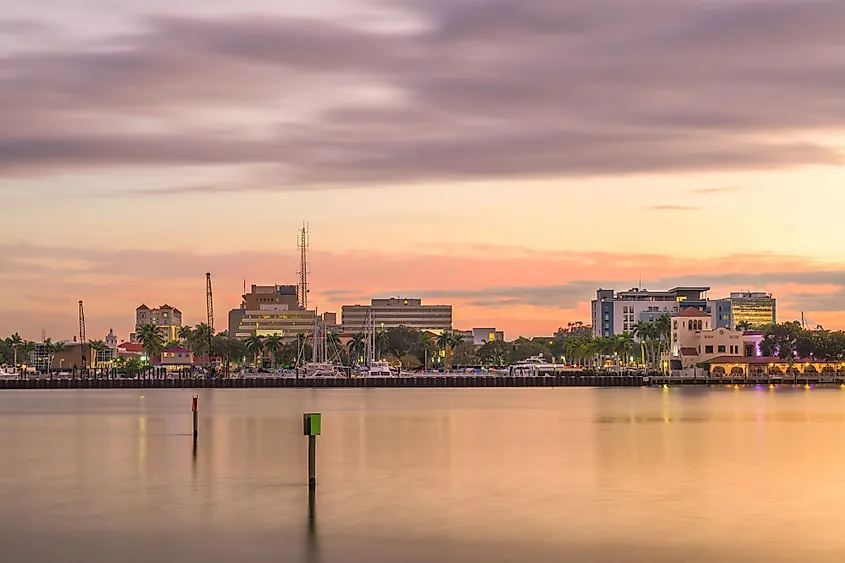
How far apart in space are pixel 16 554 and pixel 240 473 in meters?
20.8

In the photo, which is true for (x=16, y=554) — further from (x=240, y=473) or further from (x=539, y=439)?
(x=539, y=439)

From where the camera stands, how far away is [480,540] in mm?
32219

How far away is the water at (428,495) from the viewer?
102ft

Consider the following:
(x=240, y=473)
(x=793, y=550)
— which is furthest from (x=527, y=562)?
(x=240, y=473)

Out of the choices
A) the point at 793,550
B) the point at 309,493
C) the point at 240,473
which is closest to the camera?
the point at 793,550

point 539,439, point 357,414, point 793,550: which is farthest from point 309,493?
point 357,414

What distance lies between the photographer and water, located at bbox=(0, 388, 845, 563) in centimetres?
3112

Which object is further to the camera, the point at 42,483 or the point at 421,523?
the point at 42,483

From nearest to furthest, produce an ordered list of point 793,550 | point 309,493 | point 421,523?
point 793,550 < point 421,523 < point 309,493

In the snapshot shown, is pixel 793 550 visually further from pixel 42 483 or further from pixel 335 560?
pixel 42 483

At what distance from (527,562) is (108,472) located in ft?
89.0

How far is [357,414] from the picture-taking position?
110 m

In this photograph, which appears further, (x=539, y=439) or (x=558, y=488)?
(x=539, y=439)

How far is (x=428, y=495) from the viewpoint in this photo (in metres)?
42.8
